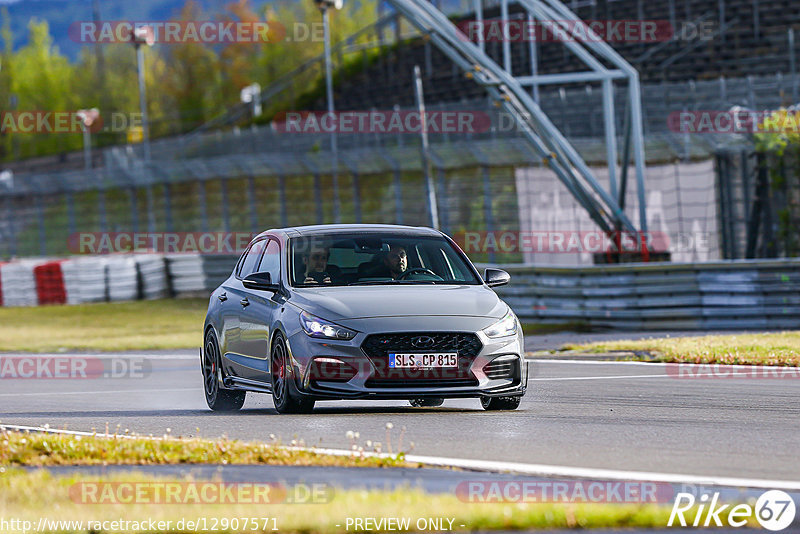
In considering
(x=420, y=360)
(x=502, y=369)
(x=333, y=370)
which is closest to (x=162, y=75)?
(x=502, y=369)

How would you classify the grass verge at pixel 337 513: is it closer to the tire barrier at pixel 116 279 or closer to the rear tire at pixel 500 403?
the rear tire at pixel 500 403

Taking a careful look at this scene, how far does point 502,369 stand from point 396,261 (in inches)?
55.4

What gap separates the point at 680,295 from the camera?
71.7ft

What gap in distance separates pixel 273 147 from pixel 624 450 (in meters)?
34.2

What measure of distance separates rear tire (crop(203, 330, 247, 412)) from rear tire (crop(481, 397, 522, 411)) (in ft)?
7.27

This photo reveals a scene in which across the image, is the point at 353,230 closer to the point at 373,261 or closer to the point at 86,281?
the point at 373,261

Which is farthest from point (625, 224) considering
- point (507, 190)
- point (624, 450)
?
point (624, 450)

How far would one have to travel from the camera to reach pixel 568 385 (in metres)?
13.8

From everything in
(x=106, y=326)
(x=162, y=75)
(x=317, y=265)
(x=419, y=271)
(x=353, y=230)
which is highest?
(x=162, y=75)

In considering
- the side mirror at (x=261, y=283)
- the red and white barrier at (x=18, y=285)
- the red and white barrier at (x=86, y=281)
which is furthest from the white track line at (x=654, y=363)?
the red and white barrier at (x=18, y=285)

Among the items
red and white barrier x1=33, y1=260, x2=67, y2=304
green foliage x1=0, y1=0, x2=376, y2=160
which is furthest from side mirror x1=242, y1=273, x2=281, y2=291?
green foliage x1=0, y1=0, x2=376, y2=160

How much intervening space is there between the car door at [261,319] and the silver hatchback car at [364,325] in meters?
0.01

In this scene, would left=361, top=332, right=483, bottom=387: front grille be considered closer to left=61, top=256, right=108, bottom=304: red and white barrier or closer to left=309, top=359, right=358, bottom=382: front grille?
left=309, top=359, right=358, bottom=382: front grille

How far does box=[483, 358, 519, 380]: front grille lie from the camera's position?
1067cm
